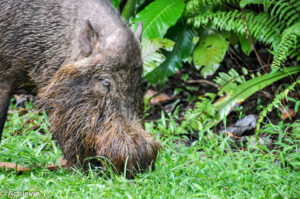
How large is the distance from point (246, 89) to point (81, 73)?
8.95ft

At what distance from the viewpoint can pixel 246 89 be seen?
6148 mm

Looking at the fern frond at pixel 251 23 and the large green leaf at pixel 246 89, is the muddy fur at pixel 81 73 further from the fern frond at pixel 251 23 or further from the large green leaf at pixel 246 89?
the fern frond at pixel 251 23

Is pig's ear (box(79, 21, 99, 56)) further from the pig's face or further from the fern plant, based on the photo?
the fern plant

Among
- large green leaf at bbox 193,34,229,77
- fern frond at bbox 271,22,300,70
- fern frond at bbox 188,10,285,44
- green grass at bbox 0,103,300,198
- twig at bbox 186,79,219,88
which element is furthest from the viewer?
twig at bbox 186,79,219,88

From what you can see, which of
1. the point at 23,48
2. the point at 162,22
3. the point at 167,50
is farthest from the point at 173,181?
the point at 167,50

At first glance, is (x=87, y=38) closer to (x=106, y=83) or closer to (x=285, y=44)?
(x=106, y=83)

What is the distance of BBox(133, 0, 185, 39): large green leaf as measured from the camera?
651cm

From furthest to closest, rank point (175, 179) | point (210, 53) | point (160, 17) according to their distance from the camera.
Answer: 1. point (210, 53)
2. point (160, 17)
3. point (175, 179)

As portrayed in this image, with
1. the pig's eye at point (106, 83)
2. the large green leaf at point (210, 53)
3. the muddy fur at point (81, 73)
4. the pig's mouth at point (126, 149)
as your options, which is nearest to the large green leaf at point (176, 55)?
the large green leaf at point (210, 53)

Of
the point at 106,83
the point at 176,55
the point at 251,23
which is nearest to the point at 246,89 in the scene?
the point at 251,23

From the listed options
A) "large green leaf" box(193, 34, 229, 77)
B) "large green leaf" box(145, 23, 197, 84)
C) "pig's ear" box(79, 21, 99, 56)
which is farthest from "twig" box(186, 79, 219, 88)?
"pig's ear" box(79, 21, 99, 56)

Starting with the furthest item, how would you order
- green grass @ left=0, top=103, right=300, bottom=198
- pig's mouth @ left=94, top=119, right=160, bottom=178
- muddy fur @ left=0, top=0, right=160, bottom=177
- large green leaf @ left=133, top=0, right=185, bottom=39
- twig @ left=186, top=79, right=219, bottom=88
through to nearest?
twig @ left=186, top=79, right=219, bottom=88
large green leaf @ left=133, top=0, right=185, bottom=39
muddy fur @ left=0, top=0, right=160, bottom=177
pig's mouth @ left=94, top=119, right=160, bottom=178
green grass @ left=0, top=103, right=300, bottom=198

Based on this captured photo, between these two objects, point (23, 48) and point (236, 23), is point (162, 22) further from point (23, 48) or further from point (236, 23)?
point (23, 48)

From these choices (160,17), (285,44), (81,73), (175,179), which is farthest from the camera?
(160,17)
